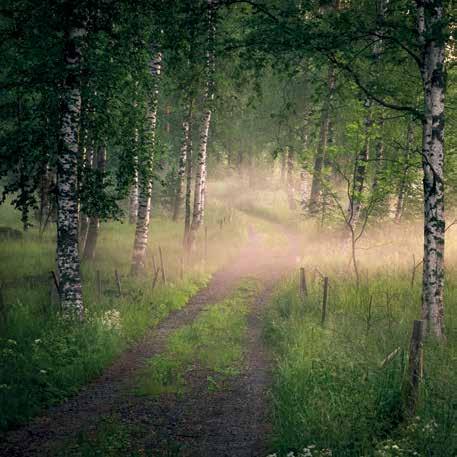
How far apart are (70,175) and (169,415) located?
5560 millimetres

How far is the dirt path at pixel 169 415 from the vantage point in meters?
5.93

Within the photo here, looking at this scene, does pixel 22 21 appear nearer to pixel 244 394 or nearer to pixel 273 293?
pixel 244 394

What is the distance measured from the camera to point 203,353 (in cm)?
948

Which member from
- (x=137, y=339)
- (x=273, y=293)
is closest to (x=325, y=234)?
(x=273, y=293)

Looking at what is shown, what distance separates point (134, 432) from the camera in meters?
6.30

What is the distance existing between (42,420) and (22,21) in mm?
8083

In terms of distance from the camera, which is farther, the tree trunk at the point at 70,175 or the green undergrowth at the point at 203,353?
the tree trunk at the point at 70,175

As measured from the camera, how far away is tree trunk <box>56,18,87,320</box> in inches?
369

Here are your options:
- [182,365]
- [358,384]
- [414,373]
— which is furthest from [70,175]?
[414,373]

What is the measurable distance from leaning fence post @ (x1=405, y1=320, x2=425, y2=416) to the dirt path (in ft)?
6.65

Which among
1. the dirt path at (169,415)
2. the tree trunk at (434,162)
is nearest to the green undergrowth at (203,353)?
the dirt path at (169,415)

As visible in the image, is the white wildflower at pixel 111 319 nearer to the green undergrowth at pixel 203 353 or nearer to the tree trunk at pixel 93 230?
the green undergrowth at pixel 203 353

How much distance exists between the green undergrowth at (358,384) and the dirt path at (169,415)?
1.34 ft

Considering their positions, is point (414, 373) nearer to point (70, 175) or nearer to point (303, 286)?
point (303, 286)
